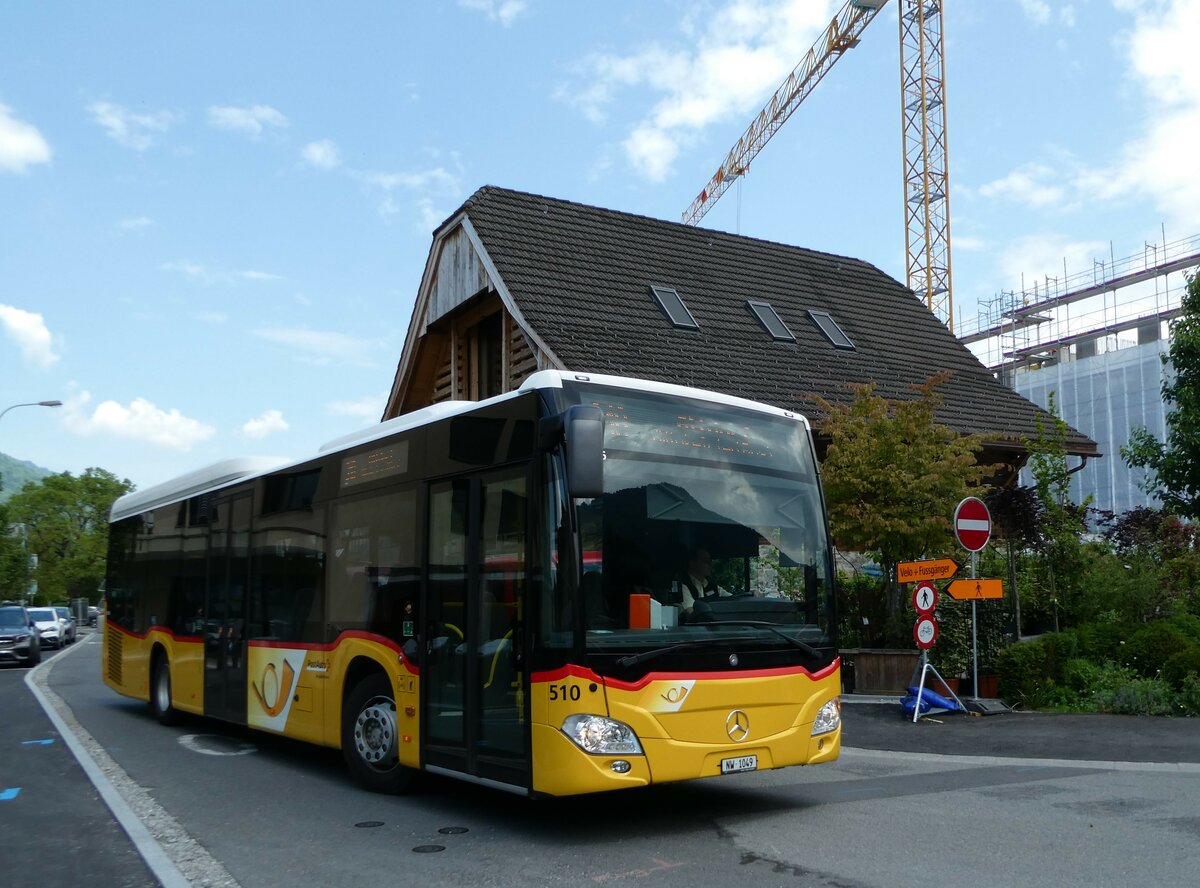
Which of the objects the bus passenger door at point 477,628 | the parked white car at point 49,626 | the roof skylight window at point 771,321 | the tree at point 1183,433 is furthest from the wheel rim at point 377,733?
the parked white car at point 49,626

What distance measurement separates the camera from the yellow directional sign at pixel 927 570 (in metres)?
13.0

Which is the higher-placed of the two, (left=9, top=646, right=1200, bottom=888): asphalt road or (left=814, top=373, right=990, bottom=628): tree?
(left=814, top=373, right=990, bottom=628): tree

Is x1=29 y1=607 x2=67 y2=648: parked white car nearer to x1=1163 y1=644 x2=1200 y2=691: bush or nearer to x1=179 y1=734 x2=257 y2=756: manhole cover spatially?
x1=179 y1=734 x2=257 y2=756: manhole cover

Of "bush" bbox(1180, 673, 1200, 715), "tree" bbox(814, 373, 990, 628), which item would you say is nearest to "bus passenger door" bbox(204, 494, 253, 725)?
"tree" bbox(814, 373, 990, 628)

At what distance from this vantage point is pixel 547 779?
7039mm

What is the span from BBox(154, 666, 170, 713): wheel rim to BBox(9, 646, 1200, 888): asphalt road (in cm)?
242

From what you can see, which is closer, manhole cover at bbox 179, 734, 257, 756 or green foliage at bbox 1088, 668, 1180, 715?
manhole cover at bbox 179, 734, 257, 756

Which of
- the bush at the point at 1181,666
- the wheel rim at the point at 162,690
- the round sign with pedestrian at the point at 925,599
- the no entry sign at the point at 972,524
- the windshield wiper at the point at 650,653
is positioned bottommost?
the wheel rim at the point at 162,690

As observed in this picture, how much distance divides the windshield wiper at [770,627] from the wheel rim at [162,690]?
29.7 feet

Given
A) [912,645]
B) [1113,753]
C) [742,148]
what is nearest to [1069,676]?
[912,645]

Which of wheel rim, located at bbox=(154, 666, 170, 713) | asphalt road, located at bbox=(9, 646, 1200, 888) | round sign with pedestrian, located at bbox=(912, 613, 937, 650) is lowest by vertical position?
asphalt road, located at bbox=(9, 646, 1200, 888)

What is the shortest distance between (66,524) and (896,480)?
314ft

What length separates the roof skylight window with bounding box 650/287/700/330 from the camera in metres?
22.1

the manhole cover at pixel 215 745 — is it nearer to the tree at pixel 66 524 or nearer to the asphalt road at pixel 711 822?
the asphalt road at pixel 711 822
